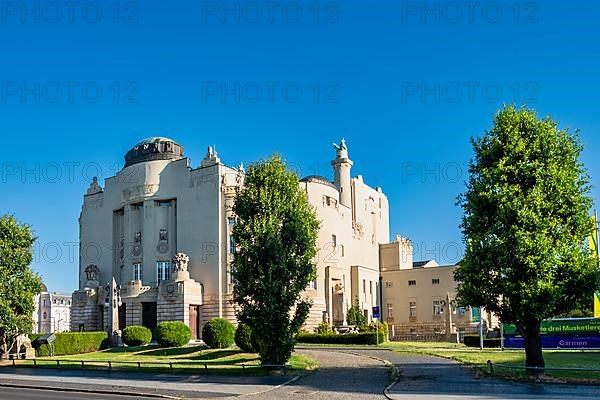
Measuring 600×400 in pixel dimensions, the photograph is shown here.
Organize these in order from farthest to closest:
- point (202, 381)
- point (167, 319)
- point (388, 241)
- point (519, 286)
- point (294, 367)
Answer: point (388, 241) → point (167, 319) → point (294, 367) → point (202, 381) → point (519, 286)

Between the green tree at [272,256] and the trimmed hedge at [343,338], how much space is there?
69.3 feet

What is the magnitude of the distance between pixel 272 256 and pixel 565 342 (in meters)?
24.5

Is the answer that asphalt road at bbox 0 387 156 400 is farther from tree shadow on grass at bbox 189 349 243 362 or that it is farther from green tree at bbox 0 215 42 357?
green tree at bbox 0 215 42 357

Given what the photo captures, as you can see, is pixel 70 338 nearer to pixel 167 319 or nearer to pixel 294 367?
pixel 167 319

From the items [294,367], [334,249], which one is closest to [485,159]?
[294,367]

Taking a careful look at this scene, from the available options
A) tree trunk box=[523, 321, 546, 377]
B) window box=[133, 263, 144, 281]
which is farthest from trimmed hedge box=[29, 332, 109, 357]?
tree trunk box=[523, 321, 546, 377]

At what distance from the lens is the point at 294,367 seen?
1205 inches

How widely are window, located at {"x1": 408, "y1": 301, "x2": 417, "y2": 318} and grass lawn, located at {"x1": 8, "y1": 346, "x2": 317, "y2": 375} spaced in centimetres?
4027

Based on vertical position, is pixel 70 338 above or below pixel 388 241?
below

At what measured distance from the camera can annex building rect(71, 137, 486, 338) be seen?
6222 centimetres

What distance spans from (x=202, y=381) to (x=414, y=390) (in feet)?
30.5

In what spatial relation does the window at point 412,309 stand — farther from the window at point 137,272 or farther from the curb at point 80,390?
the curb at point 80,390

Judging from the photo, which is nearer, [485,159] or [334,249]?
[485,159]

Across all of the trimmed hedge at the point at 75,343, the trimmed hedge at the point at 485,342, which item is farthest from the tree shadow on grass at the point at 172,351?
the trimmed hedge at the point at 485,342
